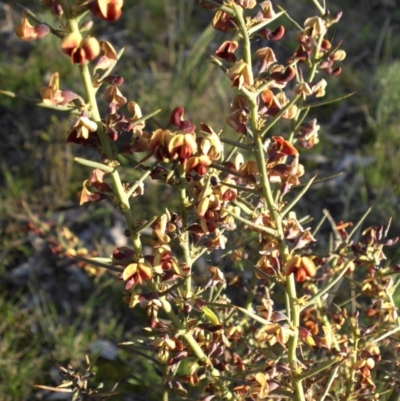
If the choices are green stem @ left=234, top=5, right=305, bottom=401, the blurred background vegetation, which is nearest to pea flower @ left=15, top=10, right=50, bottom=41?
green stem @ left=234, top=5, right=305, bottom=401

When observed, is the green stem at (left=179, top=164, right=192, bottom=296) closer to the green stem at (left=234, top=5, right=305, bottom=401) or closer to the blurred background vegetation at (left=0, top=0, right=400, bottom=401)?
the green stem at (left=234, top=5, right=305, bottom=401)

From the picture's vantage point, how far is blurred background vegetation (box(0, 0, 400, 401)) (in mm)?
2504

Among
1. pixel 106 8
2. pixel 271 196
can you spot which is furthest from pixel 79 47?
pixel 271 196

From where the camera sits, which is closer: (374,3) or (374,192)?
(374,192)

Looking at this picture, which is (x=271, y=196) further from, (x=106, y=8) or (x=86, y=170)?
(x=86, y=170)

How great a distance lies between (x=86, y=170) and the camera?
10.9 ft

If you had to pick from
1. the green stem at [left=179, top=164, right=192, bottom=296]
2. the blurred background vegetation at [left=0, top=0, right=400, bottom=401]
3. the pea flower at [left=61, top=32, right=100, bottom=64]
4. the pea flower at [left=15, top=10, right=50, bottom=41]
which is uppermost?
the pea flower at [left=61, top=32, right=100, bottom=64]

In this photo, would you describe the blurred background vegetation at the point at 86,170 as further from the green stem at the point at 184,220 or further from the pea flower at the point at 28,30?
the pea flower at the point at 28,30

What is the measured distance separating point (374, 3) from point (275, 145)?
451 centimetres

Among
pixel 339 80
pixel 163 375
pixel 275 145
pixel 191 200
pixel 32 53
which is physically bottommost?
pixel 32 53

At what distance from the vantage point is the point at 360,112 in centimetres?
394

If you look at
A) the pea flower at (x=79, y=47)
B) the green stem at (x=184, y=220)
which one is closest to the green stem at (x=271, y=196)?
the green stem at (x=184, y=220)

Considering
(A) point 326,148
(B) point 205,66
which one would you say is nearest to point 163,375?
(A) point 326,148

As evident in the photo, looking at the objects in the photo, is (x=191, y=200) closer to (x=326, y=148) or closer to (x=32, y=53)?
(x=326, y=148)
